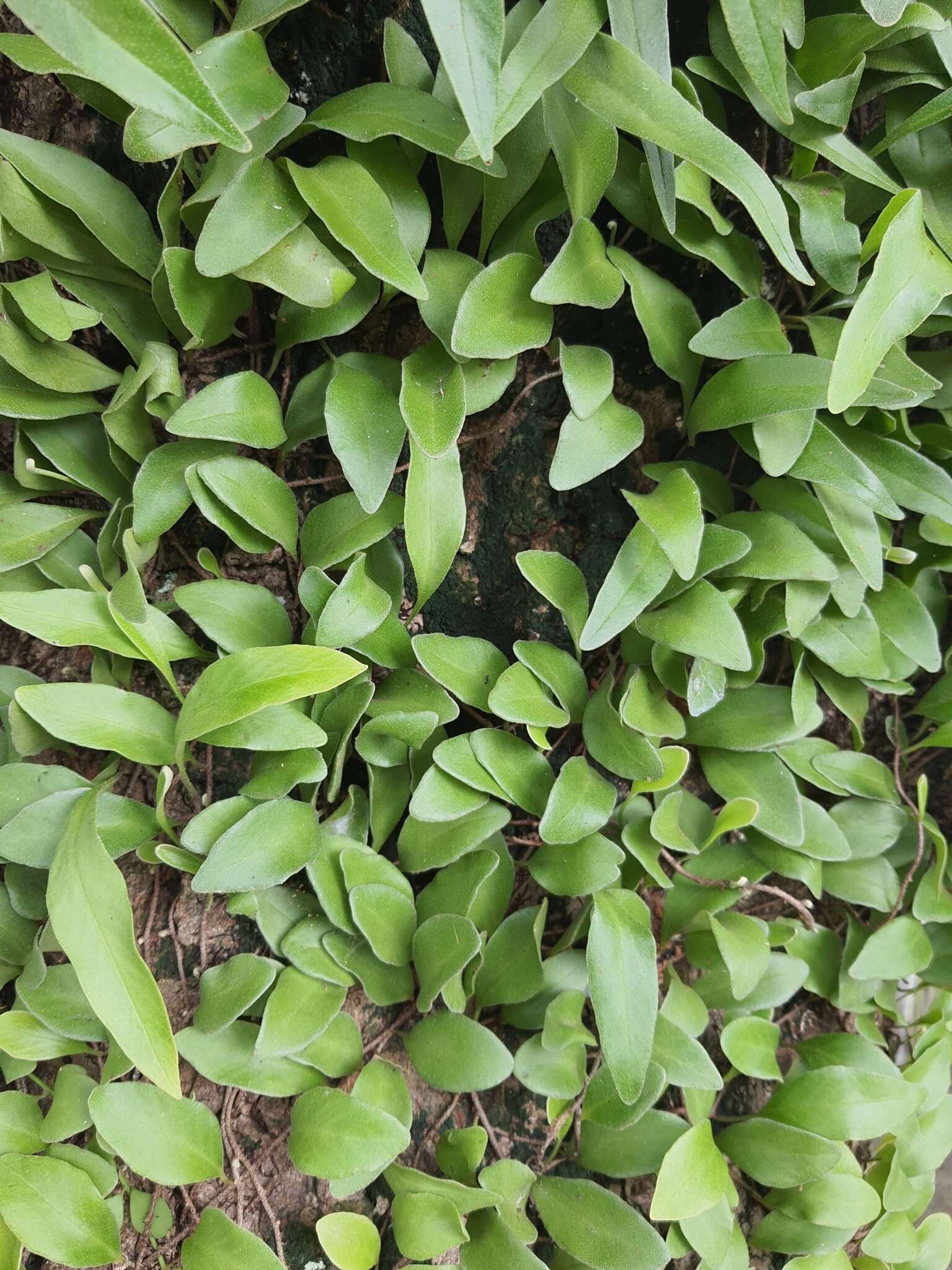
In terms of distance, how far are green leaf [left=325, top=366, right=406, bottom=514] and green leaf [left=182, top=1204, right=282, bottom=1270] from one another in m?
→ 0.69

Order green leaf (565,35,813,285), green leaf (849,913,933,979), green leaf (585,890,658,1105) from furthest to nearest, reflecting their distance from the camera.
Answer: green leaf (849,913,933,979), green leaf (585,890,658,1105), green leaf (565,35,813,285)

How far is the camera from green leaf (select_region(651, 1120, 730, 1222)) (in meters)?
0.86

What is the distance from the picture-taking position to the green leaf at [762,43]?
71 cm

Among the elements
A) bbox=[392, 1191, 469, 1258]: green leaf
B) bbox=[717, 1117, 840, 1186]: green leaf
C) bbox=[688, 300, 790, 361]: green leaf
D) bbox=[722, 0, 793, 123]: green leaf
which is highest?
bbox=[722, 0, 793, 123]: green leaf

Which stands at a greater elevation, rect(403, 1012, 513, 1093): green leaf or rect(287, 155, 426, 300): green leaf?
rect(287, 155, 426, 300): green leaf

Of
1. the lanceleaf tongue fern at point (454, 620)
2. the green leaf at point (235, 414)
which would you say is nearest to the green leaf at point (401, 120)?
the lanceleaf tongue fern at point (454, 620)

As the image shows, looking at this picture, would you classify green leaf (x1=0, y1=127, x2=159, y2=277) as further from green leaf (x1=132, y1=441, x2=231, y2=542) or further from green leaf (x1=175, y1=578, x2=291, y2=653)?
green leaf (x1=175, y1=578, x2=291, y2=653)

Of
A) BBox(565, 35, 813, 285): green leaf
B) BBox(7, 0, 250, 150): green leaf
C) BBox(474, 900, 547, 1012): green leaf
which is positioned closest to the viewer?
BBox(7, 0, 250, 150): green leaf

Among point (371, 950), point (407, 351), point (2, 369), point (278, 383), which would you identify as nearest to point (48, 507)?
point (2, 369)

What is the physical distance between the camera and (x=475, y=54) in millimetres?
572

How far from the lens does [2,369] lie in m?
0.85

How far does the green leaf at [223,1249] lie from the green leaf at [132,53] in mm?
916

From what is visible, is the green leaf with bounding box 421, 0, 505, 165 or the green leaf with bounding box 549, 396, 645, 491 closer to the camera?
the green leaf with bounding box 421, 0, 505, 165

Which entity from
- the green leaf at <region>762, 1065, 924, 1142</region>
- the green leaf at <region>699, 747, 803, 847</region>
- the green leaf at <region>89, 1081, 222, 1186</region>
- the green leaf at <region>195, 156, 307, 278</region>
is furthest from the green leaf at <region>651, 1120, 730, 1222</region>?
the green leaf at <region>195, 156, 307, 278</region>
